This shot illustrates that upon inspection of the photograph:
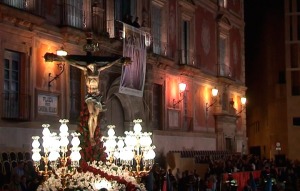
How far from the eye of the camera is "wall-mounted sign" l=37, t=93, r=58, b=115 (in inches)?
834

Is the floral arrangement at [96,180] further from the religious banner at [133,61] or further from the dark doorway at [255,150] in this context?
the dark doorway at [255,150]

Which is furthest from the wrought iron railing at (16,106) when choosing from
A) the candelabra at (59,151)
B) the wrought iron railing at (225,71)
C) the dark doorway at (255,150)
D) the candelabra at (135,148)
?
the dark doorway at (255,150)

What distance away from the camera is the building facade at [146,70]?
2030 centimetres

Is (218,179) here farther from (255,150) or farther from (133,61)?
(255,150)

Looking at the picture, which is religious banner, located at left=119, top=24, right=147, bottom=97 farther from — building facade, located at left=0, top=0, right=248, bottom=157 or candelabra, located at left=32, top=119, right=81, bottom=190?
candelabra, located at left=32, top=119, right=81, bottom=190

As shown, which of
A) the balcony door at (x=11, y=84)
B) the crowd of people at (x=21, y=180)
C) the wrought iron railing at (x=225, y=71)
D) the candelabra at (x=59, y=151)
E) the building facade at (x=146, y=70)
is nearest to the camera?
the candelabra at (x=59, y=151)

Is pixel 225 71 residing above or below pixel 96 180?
above

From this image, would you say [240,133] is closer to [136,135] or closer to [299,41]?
[299,41]

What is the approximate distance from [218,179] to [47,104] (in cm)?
711

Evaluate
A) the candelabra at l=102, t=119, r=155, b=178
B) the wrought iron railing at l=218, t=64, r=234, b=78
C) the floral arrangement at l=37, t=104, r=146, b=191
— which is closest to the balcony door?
the candelabra at l=102, t=119, r=155, b=178

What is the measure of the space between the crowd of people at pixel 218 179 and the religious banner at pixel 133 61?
3201 millimetres

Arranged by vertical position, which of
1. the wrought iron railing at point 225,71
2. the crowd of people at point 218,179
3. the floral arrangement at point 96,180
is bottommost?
the crowd of people at point 218,179

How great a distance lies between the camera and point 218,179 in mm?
24078

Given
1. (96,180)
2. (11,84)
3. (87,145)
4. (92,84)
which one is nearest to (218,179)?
(11,84)
